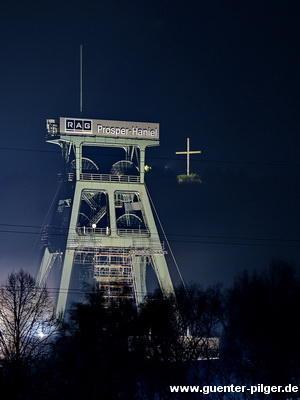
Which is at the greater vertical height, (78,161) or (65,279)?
(78,161)

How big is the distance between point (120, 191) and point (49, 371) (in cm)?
3496

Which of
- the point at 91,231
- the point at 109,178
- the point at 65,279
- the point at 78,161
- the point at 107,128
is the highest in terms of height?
the point at 107,128

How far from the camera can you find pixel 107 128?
90.7 m

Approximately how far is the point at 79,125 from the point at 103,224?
9332 millimetres

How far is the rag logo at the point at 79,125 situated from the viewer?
89.9 metres

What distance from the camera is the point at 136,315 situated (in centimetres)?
7175

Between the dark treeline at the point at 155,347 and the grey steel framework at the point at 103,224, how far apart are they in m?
14.5

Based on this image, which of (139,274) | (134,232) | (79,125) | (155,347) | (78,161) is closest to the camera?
(155,347)

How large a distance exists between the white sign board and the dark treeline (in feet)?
63.3

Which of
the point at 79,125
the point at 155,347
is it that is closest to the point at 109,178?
the point at 79,125

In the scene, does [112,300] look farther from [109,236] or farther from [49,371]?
[49,371]

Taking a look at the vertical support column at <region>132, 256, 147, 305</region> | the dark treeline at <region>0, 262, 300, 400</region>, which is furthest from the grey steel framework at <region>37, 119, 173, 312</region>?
the dark treeline at <region>0, 262, 300, 400</region>

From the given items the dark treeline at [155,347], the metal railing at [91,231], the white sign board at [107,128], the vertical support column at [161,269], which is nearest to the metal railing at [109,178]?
the white sign board at [107,128]

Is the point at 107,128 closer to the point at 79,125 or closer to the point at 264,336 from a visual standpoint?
the point at 79,125
